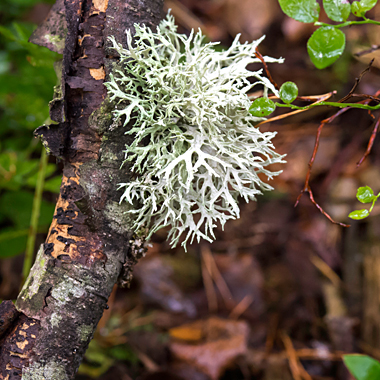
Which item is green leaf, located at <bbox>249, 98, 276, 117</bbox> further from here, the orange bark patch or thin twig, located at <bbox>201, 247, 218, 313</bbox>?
thin twig, located at <bbox>201, 247, 218, 313</bbox>

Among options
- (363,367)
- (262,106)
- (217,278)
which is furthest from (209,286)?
(262,106)

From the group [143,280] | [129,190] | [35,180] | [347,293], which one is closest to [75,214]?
[129,190]

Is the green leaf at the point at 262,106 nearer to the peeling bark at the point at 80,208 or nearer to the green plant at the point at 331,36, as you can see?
the green plant at the point at 331,36

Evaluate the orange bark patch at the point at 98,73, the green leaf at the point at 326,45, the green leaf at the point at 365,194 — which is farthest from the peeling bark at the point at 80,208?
the green leaf at the point at 365,194

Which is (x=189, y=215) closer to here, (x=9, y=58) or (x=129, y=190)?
(x=129, y=190)

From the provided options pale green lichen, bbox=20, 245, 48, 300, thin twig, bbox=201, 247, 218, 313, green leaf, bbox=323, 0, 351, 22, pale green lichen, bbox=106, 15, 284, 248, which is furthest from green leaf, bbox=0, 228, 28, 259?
green leaf, bbox=323, 0, 351, 22

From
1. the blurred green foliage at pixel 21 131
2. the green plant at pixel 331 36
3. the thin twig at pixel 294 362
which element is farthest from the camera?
the thin twig at pixel 294 362
